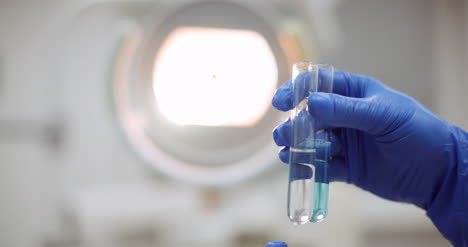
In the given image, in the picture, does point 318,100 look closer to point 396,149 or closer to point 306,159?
point 306,159

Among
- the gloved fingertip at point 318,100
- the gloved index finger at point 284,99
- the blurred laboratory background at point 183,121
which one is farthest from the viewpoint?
the blurred laboratory background at point 183,121

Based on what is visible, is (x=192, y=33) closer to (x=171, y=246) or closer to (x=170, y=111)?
(x=170, y=111)

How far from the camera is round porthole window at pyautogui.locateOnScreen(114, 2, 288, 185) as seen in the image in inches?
44.3

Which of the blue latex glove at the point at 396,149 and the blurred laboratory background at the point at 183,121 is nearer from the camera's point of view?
the blue latex glove at the point at 396,149

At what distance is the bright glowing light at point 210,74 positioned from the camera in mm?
1146

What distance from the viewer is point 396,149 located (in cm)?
78

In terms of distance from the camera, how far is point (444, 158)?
30.9 inches

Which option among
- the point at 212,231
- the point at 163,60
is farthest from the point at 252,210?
the point at 163,60

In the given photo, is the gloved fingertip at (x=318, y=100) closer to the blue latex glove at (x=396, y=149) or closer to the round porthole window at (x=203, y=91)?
the blue latex glove at (x=396, y=149)

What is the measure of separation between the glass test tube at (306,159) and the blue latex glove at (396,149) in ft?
0.10

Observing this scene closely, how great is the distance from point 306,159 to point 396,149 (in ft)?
0.70

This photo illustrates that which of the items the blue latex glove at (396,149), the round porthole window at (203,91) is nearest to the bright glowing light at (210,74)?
the round porthole window at (203,91)

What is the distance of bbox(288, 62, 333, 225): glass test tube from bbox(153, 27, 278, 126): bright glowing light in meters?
0.47

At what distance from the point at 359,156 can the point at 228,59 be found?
0.47 metres
